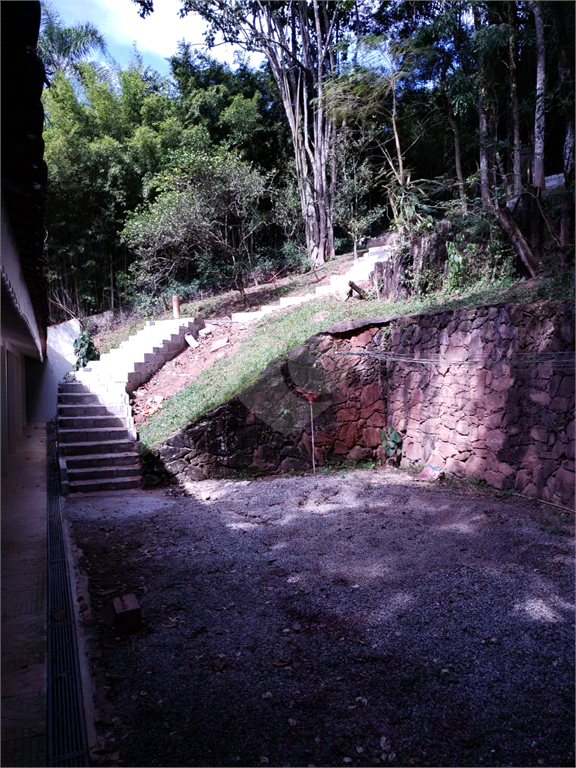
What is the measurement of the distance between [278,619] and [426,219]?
6.93 metres

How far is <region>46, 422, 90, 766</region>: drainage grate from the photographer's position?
1.71m

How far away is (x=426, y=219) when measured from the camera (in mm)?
8117

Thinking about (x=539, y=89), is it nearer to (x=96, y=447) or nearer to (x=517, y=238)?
Result: (x=517, y=238)

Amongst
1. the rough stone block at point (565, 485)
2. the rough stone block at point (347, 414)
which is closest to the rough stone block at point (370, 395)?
the rough stone block at point (347, 414)

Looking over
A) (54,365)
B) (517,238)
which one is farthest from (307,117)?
(517,238)

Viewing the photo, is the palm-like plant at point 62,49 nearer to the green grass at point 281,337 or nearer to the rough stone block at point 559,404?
the green grass at point 281,337

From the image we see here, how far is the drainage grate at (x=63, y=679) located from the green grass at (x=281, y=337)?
3.79 metres

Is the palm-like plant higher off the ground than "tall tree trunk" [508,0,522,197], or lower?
higher

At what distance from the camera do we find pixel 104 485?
6496 millimetres

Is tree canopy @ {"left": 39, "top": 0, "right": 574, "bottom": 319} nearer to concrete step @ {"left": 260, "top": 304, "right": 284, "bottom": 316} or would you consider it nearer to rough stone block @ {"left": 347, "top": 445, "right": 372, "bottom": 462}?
concrete step @ {"left": 260, "top": 304, "right": 284, "bottom": 316}

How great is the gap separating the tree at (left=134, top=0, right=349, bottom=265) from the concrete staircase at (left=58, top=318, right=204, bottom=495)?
25.6 feet

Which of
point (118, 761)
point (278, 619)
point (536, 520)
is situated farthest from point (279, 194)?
point (118, 761)

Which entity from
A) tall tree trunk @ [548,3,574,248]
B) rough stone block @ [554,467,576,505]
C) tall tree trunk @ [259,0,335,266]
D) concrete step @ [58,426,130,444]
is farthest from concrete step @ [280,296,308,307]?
rough stone block @ [554,467,576,505]

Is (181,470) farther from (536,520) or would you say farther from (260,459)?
(536,520)
